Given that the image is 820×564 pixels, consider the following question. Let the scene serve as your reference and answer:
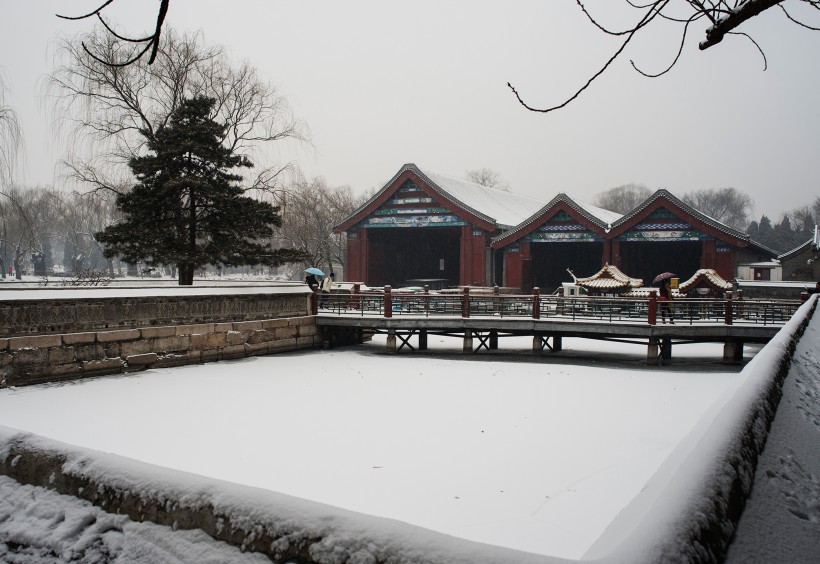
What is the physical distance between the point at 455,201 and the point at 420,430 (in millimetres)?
20312

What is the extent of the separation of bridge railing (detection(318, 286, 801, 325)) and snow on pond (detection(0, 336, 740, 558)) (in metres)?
1.60

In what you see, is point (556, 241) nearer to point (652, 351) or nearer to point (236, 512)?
point (652, 351)

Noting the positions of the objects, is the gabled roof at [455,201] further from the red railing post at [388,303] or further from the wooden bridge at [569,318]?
the red railing post at [388,303]

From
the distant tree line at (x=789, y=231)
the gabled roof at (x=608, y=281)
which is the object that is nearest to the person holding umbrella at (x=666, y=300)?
the gabled roof at (x=608, y=281)

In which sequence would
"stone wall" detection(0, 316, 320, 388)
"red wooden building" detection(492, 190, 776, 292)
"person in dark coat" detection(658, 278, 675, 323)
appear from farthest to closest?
"red wooden building" detection(492, 190, 776, 292) < "person in dark coat" detection(658, 278, 675, 323) < "stone wall" detection(0, 316, 320, 388)

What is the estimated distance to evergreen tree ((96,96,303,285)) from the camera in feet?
65.5

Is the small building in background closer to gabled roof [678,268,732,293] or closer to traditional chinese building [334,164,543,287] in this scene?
traditional chinese building [334,164,543,287]

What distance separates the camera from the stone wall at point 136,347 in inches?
528

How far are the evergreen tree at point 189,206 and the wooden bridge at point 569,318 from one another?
288 centimetres

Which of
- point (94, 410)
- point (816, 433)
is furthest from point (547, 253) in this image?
point (816, 433)

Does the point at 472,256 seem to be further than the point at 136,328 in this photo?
Yes

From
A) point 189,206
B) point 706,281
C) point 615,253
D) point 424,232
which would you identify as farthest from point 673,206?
point 189,206

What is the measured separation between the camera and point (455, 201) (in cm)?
3030

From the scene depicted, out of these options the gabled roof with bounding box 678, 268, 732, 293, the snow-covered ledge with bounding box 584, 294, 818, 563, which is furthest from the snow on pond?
the gabled roof with bounding box 678, 268, 732, 293
